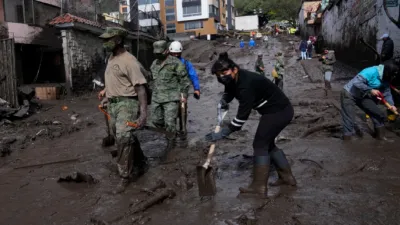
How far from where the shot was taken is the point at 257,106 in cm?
390

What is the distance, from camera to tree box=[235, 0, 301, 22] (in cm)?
6180

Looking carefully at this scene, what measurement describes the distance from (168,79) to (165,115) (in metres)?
0.61

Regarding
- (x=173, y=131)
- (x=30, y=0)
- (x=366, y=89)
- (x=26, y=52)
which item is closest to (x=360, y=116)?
(x=366, y=89)

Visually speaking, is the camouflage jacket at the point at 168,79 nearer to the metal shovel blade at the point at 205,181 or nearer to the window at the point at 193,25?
the metal shovel blade at the point at 205,181

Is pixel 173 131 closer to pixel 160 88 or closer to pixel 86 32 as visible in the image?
pixel 160 88

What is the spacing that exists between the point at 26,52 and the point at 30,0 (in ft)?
9.04

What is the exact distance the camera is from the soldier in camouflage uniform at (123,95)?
4.24 metres

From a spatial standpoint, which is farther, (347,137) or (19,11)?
(19,11)

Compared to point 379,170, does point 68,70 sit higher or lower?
higher

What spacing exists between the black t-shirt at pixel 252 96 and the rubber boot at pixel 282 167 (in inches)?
21.7

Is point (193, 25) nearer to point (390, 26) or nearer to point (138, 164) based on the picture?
point (390, 26)

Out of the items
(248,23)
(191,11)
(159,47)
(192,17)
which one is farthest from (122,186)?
(248,23)

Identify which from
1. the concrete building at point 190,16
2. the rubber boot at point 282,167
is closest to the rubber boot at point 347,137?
the rubber boot at point 282,167

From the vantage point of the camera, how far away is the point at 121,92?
14.2 ft
